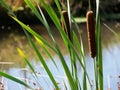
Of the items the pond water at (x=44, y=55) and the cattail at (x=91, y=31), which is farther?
the pond water at (x=44, y=55)

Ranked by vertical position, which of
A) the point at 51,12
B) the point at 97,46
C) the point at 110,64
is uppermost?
the point at 51,12

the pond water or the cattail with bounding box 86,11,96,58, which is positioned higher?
the cattail with bounding box 86,11,96,58

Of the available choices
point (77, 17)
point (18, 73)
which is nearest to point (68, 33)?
point (18, 73)

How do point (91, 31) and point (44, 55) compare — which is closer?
point (91, 31)

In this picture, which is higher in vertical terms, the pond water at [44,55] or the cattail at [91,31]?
the cattail at [91,31]

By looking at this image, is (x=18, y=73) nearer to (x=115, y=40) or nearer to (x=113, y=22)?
(x=115, y=40)

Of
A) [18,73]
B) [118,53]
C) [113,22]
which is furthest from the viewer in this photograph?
[113,22]

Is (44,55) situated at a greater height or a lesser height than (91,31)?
lesser

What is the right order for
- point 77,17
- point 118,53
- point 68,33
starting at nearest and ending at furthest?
point 68,33, point 118,53, point 77,17

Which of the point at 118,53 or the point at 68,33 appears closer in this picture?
the point at 68,33

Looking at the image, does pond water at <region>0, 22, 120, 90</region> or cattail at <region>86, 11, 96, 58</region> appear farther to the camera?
pond water at <region>0, 22, 120, 90</region>

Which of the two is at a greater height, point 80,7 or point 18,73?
point 80,7
